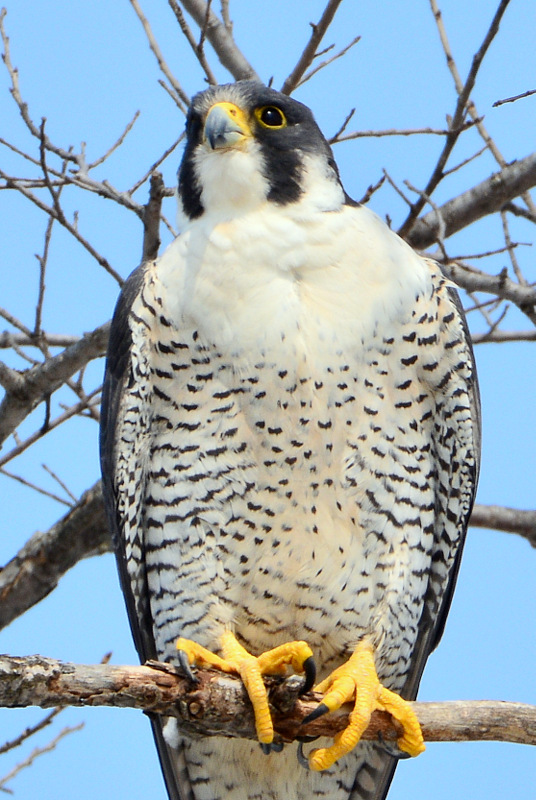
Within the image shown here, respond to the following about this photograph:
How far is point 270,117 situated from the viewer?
3969mm

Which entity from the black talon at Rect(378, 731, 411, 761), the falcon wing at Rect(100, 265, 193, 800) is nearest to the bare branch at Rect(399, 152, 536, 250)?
the falcon wing at Rect(100, 265, 193, 800)

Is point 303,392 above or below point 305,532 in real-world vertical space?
above

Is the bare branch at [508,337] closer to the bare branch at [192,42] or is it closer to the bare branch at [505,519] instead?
the bare branch at [505,519]

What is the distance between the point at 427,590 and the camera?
13.5 ft

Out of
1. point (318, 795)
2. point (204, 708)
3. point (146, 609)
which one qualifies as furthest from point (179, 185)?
point (318, 795)

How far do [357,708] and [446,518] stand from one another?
36.4 inches

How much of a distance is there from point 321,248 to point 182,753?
6.65 feet

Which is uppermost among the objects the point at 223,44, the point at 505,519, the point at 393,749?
the point at 223,44

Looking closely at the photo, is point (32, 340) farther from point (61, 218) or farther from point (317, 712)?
point (317, 712)

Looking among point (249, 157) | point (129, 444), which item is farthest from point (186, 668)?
point (249, 157)

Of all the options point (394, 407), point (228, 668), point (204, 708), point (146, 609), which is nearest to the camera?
point (204, 708)

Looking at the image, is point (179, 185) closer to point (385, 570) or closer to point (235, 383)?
point (235, 383)

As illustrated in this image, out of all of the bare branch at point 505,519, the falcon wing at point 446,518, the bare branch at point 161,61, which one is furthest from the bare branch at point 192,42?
the bare branch at point 505,519

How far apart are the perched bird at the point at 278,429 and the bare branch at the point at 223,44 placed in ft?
4.17
